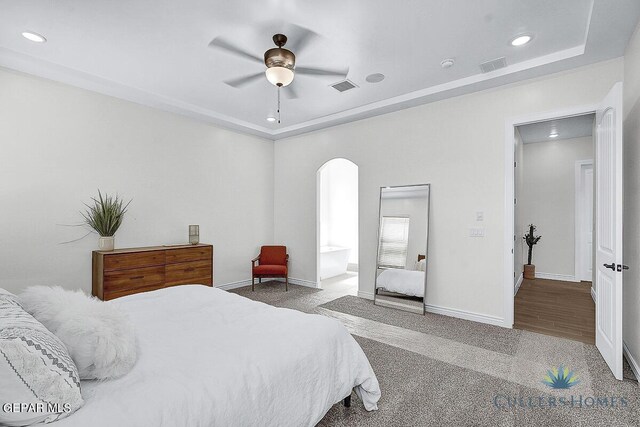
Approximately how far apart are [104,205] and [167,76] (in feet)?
5.63

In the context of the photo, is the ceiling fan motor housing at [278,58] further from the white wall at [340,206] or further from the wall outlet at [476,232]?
the white wall at [340,206]

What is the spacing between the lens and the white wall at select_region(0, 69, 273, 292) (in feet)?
10.7

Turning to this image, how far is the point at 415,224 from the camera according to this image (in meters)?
4.29

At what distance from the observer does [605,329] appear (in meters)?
2.68

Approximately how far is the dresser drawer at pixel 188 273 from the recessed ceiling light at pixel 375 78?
10.9ft

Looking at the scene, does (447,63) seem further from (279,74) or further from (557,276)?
(557,276)

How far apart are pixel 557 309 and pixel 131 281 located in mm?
5537

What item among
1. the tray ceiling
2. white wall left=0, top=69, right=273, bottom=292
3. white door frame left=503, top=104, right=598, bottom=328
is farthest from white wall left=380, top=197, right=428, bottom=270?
white wall left=0, top=69, right=273, bottom=292

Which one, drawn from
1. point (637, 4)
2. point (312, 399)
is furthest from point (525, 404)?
point (637, 4)

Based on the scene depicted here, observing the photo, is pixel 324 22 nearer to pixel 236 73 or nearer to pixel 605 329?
pixel 236 73

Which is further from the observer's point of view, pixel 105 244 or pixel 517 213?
pixel 517 213

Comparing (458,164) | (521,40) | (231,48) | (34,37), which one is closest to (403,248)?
(458,164)

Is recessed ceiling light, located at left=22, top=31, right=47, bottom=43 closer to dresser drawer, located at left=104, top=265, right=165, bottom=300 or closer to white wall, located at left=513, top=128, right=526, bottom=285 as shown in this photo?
dresser drawer, located at left=104, top=265, right=165, bottom=300

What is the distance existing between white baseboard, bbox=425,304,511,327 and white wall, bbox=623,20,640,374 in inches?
42.9
